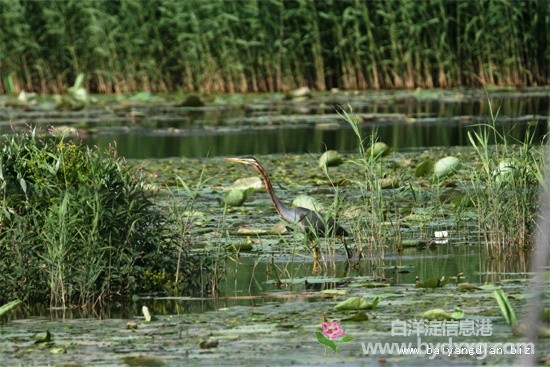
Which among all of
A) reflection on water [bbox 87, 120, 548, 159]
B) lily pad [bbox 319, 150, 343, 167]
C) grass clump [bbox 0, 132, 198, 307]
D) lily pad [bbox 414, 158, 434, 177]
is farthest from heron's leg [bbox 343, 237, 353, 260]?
reflection on water [bbox 87, 120, 548, 159]

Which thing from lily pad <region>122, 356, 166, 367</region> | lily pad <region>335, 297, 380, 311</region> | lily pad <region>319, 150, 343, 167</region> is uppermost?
lily pad <region>319, 150, 343, 167</region>

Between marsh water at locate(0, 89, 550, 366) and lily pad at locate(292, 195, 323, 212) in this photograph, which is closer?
marsh water at locate(0, 89, 550, 366)

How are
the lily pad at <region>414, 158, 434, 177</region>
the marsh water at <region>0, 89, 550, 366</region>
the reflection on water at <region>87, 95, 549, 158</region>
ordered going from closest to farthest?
the marsh water at <region>0, 89, 550, 366</region> < the lily pad at <region>414, 158, 434, 177</region> < the reflection on water at <region>87, 95, 549, 158</region>

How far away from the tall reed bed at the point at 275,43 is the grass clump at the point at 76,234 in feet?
41.5

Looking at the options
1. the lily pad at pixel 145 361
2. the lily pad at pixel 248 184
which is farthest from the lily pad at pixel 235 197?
the lily pad at pixel 145 361

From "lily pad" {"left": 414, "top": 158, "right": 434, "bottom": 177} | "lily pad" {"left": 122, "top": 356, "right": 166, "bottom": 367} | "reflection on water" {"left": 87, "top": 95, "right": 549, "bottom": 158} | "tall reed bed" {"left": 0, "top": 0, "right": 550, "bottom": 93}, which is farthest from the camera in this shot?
"tall reed bed" {"left": 0, "top": 0, "right": 550, "bottom": 93}

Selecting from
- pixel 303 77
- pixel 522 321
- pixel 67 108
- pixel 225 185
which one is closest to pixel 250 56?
pixel 303 77

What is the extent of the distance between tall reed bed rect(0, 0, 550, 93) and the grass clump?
41.5 ft

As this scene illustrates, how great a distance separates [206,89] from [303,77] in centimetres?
155

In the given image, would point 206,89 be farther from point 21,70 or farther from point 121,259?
point 121,259

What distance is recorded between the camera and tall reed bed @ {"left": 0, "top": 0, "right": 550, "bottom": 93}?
64.6 feet

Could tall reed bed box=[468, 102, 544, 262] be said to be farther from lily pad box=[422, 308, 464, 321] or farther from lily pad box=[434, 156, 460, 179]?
lily pad box=[422, 308, 464, 321]

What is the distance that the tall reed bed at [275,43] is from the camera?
1970cm

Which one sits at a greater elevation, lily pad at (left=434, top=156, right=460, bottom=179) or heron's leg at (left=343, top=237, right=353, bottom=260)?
lily pad at (left=434, top=156, right=460, bottom=179)
